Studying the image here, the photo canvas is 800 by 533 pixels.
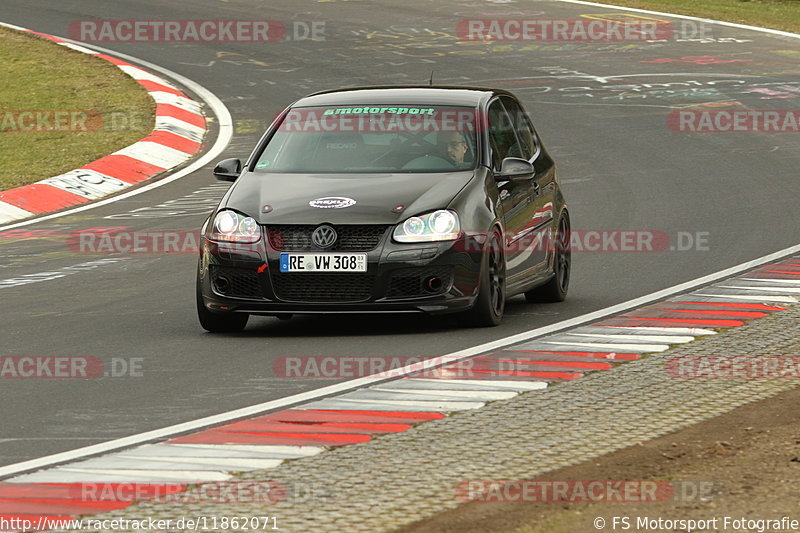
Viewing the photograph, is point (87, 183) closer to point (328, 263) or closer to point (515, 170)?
point (515, 170)

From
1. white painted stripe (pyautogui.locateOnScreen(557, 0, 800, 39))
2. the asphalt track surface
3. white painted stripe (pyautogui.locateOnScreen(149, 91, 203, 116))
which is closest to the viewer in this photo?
the asphalt track surface

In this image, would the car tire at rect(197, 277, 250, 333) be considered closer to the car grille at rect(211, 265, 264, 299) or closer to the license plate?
the car grille at rect(211, 265, 264, 299)

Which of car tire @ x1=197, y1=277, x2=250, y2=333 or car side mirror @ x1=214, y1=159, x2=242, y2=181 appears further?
car side mirror @ x1=214, y1=159, x2=242, y2=181

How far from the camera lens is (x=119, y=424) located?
8086 millimetres

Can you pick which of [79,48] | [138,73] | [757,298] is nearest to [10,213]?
[757,298]

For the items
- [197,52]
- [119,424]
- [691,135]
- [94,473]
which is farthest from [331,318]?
[197,52]

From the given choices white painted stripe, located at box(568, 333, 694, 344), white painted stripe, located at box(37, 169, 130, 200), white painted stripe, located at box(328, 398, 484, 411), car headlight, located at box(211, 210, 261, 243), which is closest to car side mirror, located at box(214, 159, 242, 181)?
car headlight, located at box(211, 210, 261, 243)

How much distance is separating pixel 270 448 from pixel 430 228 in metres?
3.39

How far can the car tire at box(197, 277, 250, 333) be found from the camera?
10.8m

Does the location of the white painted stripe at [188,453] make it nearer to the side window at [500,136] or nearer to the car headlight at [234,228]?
the car headlight at [234,228]

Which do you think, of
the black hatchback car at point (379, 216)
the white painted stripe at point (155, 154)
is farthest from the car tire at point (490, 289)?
the white painted stripe at point (155, 154)

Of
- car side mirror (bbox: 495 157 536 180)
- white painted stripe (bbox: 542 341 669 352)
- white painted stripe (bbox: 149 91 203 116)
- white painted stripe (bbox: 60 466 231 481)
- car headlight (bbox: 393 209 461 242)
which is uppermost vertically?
car side mirror (bbox: 495 157 536 180)

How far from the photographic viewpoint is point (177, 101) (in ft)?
78.4

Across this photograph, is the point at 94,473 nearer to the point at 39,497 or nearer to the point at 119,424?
the point at 39,497
